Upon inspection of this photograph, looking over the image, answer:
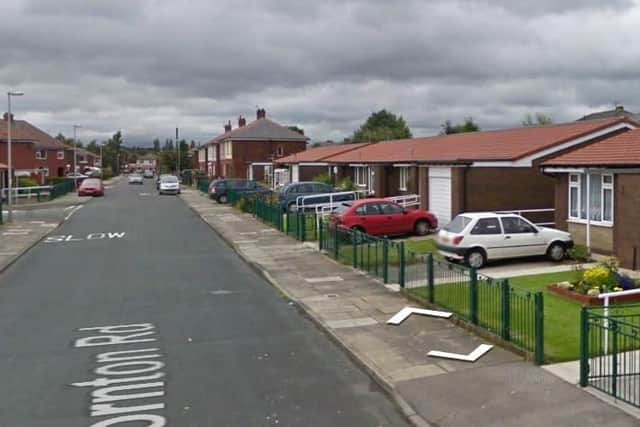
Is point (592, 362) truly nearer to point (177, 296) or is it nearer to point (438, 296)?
point (438, 296)

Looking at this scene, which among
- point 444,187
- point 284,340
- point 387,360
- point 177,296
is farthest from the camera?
point 444,187

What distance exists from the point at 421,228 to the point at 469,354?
600 inches

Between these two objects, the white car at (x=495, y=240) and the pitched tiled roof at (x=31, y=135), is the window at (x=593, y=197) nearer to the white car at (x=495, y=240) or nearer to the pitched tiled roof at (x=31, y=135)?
the white car at (x=495, y=240)

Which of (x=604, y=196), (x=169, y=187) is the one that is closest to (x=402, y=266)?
(x=604, y=196)

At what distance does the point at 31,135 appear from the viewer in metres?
77.1

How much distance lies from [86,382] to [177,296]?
249 inches

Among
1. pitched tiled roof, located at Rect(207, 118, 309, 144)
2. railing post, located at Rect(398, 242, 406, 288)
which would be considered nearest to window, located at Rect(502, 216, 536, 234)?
railing post, located at Rect(398, 242, 406, 288)

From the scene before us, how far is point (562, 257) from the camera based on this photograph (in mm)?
18719

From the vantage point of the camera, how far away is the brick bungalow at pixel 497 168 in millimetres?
23730

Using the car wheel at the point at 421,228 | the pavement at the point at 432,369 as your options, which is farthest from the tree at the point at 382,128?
the pavement at the point at 432,369

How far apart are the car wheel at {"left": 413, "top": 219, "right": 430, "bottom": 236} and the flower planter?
11.2 metres

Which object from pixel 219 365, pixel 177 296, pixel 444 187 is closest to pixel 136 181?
pixel 444 187

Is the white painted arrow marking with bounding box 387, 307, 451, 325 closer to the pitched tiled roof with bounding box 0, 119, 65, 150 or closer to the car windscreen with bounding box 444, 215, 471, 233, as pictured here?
the car windscreen with bounding box 444, 215, 471, 233

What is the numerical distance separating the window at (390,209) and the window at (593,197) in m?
6.27
